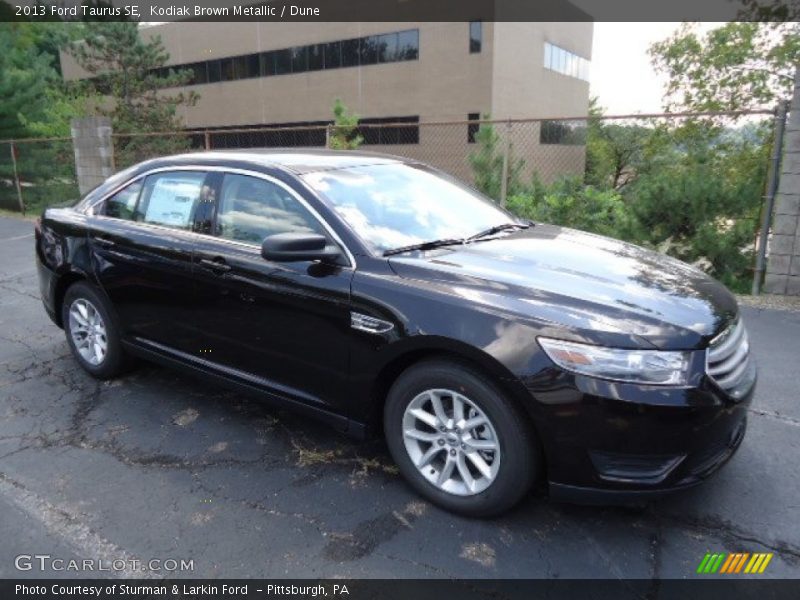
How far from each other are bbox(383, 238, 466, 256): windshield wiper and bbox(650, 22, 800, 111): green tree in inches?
672

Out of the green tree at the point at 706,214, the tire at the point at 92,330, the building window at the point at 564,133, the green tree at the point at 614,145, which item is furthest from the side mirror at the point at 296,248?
the building window at the point at 564,133

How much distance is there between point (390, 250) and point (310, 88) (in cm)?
3425

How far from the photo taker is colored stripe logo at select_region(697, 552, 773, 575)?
2416 mm

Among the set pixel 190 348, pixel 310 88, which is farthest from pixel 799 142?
pixel 310 88

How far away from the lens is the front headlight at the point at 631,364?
233 centimetres

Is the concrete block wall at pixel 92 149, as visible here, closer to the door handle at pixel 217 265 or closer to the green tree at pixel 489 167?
the green tree at pixel 489 167

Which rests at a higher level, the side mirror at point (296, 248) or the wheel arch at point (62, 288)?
the side mirror at point (296, 248)

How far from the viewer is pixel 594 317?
95.8 inches

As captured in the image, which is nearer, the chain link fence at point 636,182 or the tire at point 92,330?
the tire at point 92,330

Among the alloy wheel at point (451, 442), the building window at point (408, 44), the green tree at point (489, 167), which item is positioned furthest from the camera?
the building window at point (408, 44)

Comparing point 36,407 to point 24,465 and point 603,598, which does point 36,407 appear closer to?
point 24,465

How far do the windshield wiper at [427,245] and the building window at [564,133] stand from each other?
29.4m

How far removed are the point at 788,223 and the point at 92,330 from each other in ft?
21.4

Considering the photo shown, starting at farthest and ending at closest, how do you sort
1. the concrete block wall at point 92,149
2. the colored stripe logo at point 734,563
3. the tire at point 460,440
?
the concrete block wall at point 92,149
the tire at point 460,440
the colored stripe logo at point 734,563
